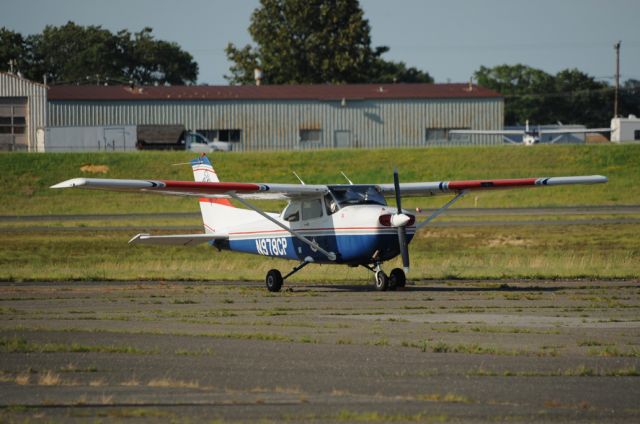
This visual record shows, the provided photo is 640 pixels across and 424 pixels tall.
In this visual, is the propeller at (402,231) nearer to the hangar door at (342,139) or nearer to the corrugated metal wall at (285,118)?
the corrugated metal wall at (285,118)

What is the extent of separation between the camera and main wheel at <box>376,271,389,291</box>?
22406mm

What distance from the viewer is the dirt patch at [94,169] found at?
5878cm

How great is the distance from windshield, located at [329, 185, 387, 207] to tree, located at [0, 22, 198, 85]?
92924 mm

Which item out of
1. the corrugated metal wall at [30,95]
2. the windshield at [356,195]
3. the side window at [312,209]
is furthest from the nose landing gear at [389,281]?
the corrugated metal wall at [30,95]

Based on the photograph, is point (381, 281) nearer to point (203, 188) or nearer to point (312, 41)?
point (203, 188)

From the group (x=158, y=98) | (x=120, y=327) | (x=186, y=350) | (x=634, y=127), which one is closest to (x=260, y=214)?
(x=120, y=327)

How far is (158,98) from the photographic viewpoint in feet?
237

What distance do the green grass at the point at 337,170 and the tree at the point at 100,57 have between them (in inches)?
2140

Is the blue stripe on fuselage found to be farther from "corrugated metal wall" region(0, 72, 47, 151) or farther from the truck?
"corrugated metal wall" region(0, 72, 47, 151)

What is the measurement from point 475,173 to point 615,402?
48600mm

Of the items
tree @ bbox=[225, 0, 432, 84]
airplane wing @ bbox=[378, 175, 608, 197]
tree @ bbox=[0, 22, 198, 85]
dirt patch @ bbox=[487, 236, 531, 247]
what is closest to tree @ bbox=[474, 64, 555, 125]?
tree @ bbox=[225, 0, 432, 84]

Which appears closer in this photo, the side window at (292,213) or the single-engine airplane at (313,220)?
the single-engine airplane at (313,220)

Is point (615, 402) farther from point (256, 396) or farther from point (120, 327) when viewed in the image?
point (120, 327)

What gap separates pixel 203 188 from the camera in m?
22.0
